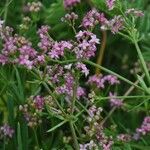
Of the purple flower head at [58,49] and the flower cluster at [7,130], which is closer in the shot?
the purple flower head at [58,49]

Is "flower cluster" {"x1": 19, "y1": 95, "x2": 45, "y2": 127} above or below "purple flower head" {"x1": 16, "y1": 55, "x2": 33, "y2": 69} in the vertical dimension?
below

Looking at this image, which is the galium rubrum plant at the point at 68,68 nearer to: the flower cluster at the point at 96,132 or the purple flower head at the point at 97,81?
the flower cluster at the point at 96,132

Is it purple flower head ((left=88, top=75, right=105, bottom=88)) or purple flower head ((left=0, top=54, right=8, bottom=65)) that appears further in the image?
purple flower head ((left=88, top=75, right=105, bottom=88))

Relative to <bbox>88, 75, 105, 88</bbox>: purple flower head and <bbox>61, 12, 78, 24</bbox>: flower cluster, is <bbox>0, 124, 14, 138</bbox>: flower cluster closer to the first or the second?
<bbox>88, 75, 105, 88</bbox>: purple flower head

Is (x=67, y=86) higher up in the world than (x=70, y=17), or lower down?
lower down

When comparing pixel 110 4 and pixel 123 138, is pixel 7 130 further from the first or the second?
pixel 110 4

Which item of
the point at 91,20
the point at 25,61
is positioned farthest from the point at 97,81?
the point at 25,61

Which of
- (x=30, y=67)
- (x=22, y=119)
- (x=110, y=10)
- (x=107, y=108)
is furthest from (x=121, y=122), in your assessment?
(x=30, y=67)

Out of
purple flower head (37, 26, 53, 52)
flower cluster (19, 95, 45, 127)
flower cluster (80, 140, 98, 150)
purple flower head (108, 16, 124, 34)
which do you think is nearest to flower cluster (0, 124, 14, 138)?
flower cluster (19, 95, 45, 127)

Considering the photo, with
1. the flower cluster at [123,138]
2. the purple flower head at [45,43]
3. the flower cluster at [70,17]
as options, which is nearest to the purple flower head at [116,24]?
the flower cluster at [70,17]
